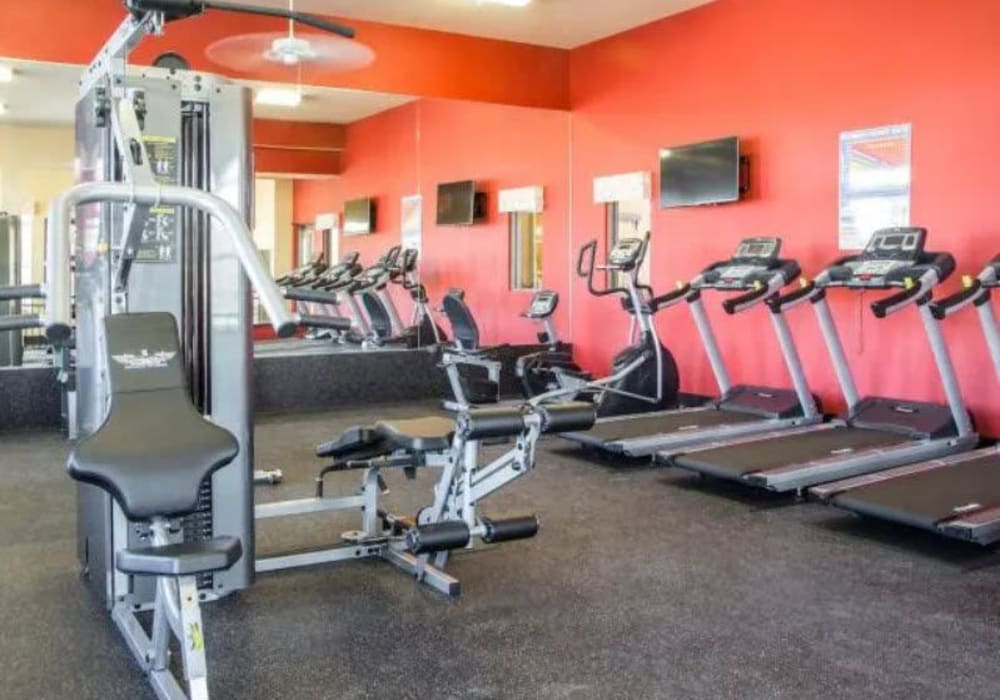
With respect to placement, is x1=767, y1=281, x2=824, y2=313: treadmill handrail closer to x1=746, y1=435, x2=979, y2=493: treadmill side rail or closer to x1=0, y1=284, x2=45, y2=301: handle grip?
x1=746, y1=435, x2=979, y2=493: treadmill side rail

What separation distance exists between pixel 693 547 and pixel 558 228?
16.4 ft

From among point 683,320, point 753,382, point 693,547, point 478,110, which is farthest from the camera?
point 478,110

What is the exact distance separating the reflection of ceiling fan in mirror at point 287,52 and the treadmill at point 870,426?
387 cm

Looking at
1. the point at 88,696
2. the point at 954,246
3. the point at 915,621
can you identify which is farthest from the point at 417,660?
the point at 954,246

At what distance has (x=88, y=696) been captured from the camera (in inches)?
99.8

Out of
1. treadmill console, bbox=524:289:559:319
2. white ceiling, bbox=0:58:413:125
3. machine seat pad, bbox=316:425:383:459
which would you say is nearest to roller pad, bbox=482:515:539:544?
machine seat pad, bbox=316:425:383:459

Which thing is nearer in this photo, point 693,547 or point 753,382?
point 693,547

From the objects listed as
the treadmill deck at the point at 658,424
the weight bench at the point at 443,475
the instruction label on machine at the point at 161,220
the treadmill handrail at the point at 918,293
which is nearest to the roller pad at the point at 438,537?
the weight bench at the point at 443,475

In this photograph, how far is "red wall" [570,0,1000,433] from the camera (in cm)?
547

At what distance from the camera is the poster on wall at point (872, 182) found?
19.0ft

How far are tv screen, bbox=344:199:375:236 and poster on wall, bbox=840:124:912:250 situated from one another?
12.4 feet

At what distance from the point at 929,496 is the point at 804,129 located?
10.3ft

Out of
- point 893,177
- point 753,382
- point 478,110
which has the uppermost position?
point 478,110

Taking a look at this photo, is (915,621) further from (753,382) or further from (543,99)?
(543,99)
